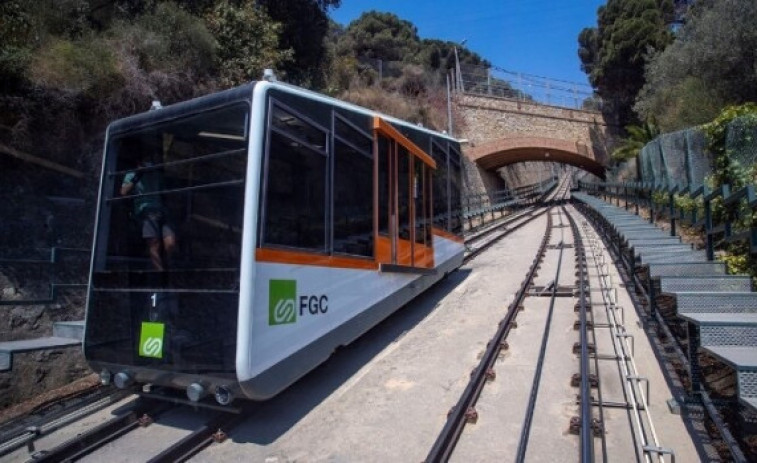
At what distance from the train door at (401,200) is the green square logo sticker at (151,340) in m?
2.90

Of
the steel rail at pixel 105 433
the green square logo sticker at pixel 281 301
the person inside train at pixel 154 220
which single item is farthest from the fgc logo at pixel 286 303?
the steel rail at pixel 105 433

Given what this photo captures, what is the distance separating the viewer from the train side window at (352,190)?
5.93m

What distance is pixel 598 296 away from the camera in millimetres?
9438

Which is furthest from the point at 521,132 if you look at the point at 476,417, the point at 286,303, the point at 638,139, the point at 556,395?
the point at 286,303

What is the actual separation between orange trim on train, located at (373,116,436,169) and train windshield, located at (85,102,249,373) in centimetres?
239

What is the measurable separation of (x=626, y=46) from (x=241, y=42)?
32.2 meters

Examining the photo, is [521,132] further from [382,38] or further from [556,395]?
[556,395]

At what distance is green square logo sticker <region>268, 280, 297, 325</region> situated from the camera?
4.68 m

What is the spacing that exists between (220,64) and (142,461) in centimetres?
1077

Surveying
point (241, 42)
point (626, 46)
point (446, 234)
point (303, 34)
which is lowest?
point (446, 234)

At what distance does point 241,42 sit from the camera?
46.5ft

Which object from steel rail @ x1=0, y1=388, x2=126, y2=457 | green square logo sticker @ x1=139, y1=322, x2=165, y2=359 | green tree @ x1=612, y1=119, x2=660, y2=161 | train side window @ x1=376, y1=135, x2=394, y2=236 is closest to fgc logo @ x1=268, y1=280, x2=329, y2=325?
green square logo sticker @ x1=139, y1=322, x2=165, y2=359

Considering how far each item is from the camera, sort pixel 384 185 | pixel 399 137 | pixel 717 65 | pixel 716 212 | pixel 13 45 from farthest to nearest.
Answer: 1. pixel 717 65
2. pixel 716 212
3. pixel 13 45
4. pixel 399 137
5. pixel 384 185

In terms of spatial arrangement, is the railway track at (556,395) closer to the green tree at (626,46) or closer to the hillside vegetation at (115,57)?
the hillside vegetation at (115,57)
